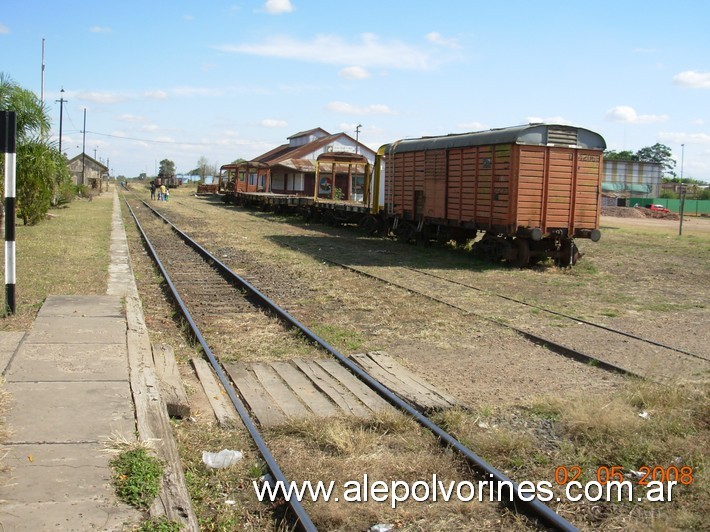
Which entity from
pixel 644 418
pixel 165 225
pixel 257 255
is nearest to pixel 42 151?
pixel 165 225

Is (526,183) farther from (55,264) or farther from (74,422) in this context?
(74,422)

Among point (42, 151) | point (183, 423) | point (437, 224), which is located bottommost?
point (183, 423)

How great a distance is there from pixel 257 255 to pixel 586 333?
1013 centimetres

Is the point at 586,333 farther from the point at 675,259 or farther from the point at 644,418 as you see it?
the point at 675,259

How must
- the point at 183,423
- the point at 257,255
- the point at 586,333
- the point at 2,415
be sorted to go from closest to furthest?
the point at 2,415, the point at 183,423, the point at 586,333, the point at 257,255

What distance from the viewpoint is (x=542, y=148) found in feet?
48.6

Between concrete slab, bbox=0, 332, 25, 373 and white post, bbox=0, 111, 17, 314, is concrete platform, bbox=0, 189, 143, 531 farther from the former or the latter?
white post, bbox=0, 111, 17, 314

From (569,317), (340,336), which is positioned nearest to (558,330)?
(569,317)

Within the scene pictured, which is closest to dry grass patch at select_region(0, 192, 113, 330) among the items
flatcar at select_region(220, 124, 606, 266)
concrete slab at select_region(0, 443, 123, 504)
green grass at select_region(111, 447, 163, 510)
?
concrete slab at select_region(0, 443, 123, 504)

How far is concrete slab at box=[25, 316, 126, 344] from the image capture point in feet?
22.3

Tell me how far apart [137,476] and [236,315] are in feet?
20.4

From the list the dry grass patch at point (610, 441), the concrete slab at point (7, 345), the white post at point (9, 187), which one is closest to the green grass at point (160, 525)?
the dry grass patch at point (610, 441)

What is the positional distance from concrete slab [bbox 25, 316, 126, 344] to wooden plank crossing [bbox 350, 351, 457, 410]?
249cm

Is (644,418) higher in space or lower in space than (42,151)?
lower
